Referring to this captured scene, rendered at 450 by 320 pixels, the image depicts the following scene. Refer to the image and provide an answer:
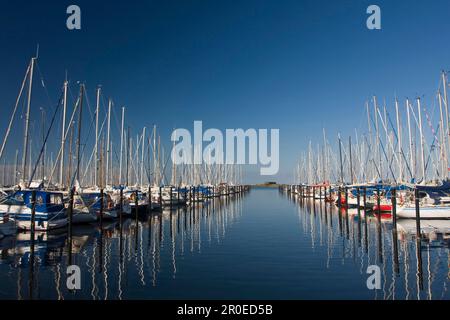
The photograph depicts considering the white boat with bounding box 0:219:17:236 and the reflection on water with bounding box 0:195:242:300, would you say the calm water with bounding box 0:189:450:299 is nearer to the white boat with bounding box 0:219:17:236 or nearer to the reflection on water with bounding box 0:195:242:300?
the reflection on water with bounding box 0:195:242:300

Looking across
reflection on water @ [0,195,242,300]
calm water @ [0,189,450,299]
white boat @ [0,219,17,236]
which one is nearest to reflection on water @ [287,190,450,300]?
calm water @ [0,189,450,299]

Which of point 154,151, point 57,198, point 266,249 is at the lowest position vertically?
point 266,249

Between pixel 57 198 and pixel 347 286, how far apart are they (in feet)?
94.7

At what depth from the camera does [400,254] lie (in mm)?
21828

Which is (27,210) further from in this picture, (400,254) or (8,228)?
(400,254)

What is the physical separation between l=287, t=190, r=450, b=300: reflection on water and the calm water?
45 millimetres

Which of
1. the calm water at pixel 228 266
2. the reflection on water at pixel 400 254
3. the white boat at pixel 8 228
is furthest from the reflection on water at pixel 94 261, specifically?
the reflection on water at pixel 400 254

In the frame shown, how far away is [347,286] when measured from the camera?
15914mm

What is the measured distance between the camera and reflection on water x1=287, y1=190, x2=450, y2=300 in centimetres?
1507

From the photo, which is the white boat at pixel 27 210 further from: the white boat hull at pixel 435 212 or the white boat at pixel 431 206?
the white boat hull at pixel 435 212
